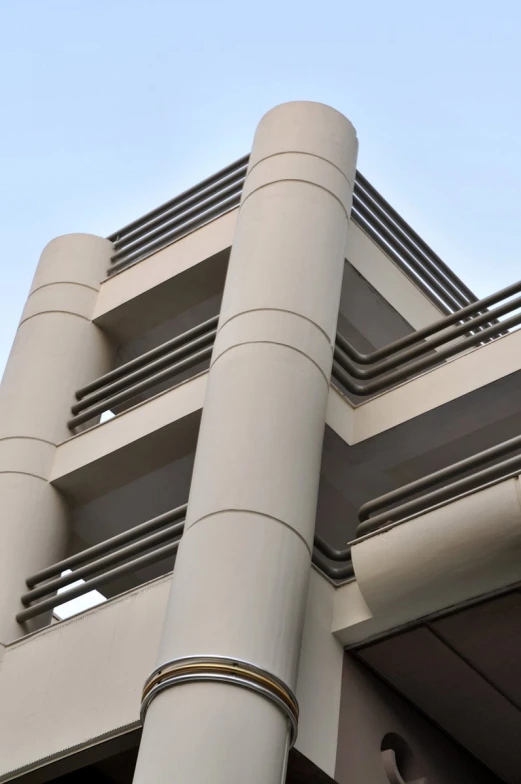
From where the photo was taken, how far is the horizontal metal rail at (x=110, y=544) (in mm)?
13078

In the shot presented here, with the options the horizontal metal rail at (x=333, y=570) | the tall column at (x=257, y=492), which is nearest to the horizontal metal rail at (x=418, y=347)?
the tall column at (x=257, y=492)

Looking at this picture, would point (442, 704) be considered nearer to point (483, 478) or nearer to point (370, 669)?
point (370, 669)

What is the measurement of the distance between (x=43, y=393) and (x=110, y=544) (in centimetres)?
308

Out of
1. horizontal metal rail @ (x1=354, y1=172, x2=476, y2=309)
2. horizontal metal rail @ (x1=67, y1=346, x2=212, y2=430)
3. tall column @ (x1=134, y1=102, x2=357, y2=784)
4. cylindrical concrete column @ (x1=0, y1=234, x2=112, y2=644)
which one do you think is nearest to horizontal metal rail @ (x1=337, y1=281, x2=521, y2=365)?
tall column @ (x1=134, y1=102, x2=357, y2=784)

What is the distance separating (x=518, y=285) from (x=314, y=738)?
543 cm

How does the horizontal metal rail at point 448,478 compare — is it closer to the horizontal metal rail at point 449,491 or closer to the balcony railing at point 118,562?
the horizontal metal rail at point 449,491

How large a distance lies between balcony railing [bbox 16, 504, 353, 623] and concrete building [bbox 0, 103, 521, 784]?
0.10ft

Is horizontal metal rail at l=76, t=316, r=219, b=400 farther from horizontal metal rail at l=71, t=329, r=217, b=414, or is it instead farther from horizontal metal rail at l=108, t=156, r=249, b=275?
horizontal metal rail at l=108, t=156, r=249, b=275

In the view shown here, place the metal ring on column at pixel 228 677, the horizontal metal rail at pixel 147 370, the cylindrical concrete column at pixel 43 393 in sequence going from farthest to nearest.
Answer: the horizontal metal rail at pixel 147 370
the cylindrical concrete column at pixel 43 393
the metal ring on column at pixel 228 677

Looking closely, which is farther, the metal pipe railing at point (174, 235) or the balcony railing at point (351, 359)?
the metal pipe railing at point (174, 235)

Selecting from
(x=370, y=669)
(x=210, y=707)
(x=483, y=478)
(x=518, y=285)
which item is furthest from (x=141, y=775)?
(x=518, y=285)

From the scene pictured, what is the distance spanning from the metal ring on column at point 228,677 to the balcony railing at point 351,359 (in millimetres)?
4497

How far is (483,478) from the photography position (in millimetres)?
11344

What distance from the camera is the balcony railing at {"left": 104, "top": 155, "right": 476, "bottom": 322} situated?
56.3 feet
